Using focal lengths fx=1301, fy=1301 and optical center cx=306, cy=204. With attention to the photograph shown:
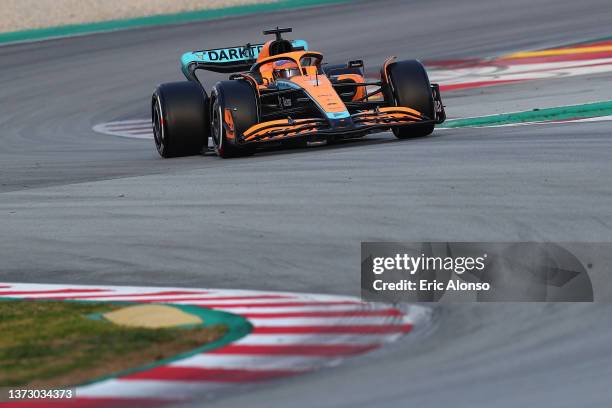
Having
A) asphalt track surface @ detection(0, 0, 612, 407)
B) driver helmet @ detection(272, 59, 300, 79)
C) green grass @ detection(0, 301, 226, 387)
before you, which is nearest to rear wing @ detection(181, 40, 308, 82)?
driver helmet @ detection(272, 59, 300, 79)

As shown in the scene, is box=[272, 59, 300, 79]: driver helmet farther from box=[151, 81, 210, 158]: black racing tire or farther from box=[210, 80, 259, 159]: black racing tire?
box=[151, 81, 210, 158]: black racing tire

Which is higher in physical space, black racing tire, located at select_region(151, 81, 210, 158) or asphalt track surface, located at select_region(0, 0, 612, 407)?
black racing tire, located at select_region(151, 81, 210, 158)

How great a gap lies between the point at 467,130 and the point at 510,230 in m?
6.62

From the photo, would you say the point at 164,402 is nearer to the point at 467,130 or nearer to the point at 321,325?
the point at 321,325

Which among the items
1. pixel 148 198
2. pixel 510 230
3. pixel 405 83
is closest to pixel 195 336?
pixel 510 230

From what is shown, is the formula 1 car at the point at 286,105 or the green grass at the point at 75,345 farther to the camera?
the formula 1 car at the point at 286,105

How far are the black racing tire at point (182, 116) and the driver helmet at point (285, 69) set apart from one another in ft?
2.81

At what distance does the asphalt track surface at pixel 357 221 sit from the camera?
18.2 feet

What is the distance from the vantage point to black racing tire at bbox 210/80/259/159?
1350cm

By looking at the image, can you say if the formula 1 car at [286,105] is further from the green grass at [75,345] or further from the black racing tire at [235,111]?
the green grass at [75,345]

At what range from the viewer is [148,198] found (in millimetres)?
11234

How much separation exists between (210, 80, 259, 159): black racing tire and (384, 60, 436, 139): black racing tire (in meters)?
1.55

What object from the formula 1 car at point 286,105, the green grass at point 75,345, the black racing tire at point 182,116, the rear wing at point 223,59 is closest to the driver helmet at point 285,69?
the formula 1 car at point 286,105

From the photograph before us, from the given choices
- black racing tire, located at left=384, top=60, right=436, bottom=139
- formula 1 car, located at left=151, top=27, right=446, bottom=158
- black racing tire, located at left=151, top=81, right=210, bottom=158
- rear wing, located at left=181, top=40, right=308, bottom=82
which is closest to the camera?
formula 1 car, located at left=151, top=27, right=446, bottom=158
